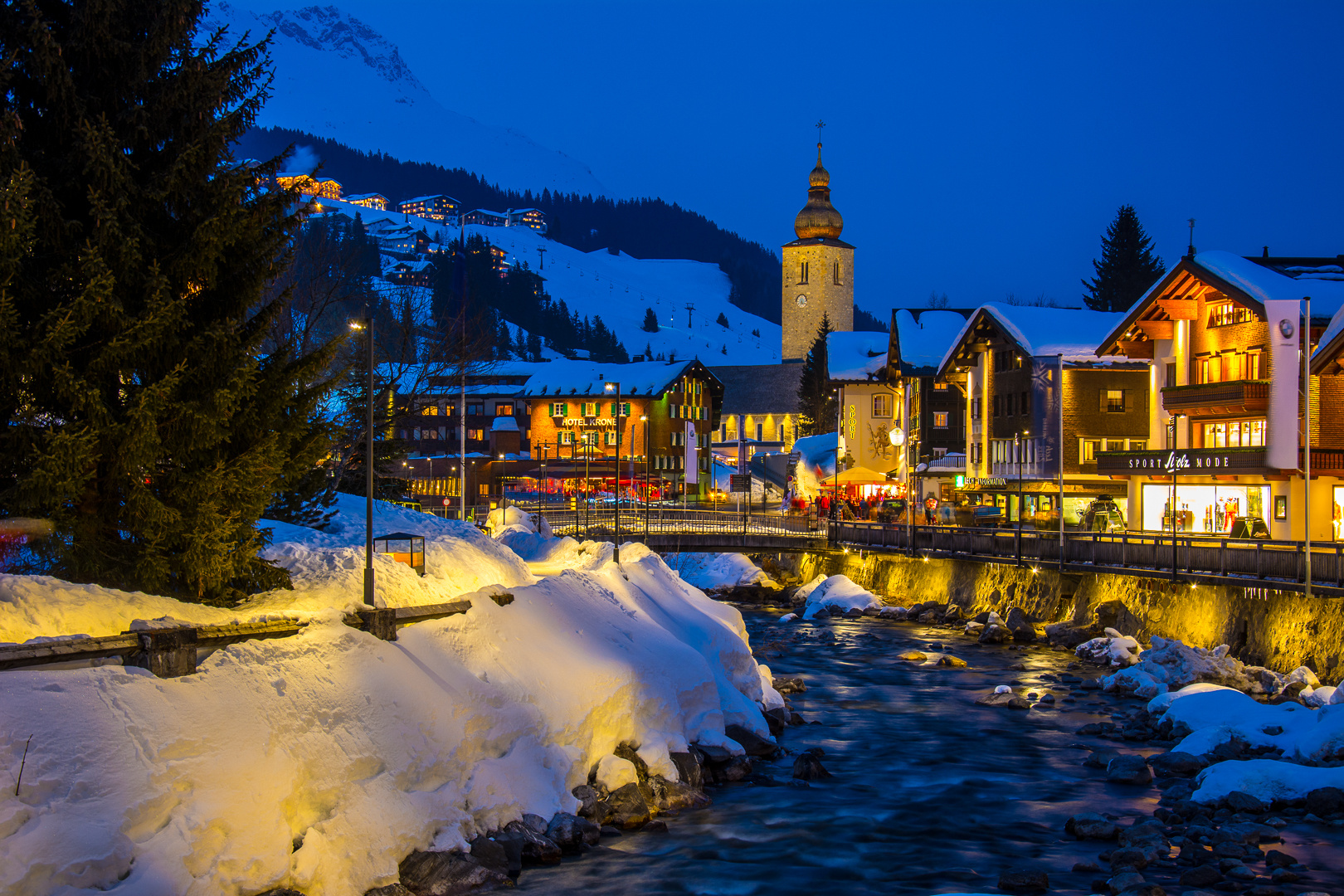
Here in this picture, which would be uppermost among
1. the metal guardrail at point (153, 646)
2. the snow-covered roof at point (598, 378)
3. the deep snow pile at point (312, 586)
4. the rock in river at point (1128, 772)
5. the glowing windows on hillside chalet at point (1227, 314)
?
the snow-covered roof at point (598, 378)

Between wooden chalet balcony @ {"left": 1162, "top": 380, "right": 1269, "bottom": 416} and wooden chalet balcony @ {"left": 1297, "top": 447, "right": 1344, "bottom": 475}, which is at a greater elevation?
wooden chalet balcony @ {"left": 1162, "top": 380, "right": 1269, "bottom": 416}

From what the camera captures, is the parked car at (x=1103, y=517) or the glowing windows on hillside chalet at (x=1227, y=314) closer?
the glowing windows on hillside chalet at (x=1227, y=314)

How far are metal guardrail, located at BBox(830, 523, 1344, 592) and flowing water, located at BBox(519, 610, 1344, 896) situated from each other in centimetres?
546

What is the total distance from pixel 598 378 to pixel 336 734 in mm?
85225

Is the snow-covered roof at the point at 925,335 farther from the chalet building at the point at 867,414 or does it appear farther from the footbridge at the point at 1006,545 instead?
the footbridge at the point at 1006,545

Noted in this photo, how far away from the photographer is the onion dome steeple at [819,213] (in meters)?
152

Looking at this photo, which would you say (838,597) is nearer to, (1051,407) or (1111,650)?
(1051,407)

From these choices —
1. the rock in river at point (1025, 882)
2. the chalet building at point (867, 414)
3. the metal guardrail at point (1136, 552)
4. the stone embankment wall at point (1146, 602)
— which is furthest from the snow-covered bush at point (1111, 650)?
the chalet building at point (867, 414)

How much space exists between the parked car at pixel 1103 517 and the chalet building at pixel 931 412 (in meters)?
16.0

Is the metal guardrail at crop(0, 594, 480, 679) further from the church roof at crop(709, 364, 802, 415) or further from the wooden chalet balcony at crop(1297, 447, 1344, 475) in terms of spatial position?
the church roof at crop(709, 364, 802, 415)

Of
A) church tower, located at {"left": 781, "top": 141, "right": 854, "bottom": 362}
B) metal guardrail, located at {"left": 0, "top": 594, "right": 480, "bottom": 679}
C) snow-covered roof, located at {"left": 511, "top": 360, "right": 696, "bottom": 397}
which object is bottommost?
metal guardrail, located at {"left": 0, "top": 594, "right": 480, "bottom": 679}

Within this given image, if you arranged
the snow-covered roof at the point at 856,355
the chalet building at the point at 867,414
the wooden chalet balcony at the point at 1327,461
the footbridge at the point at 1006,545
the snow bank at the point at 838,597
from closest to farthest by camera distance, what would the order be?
the footbridge at the point at 1006,545
the wooden chalet balcony at the point at 1327,461
the snow bank at the point at 838,597
the chalet building at the point at 867,414
the snow-covered roof at the point at 856,355

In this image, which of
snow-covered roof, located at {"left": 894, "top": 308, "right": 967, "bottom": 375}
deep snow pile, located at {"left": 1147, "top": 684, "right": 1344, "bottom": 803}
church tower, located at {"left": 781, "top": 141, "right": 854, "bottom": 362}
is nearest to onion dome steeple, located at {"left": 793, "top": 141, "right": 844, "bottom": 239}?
church tower, located at {"left": 781, "top": 141, "right": 854, "bottom": 362}

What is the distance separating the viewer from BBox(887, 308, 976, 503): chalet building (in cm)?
7481
